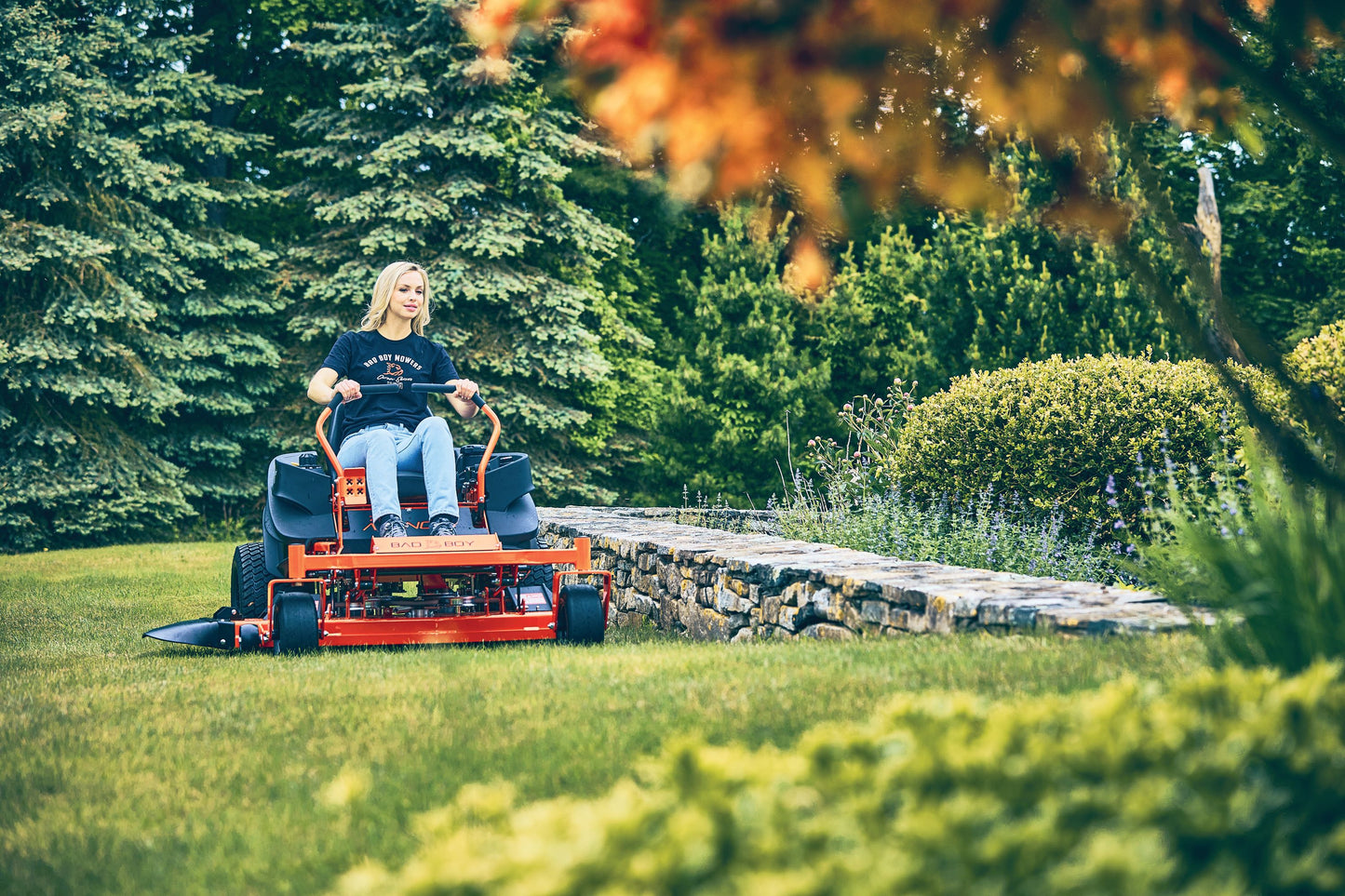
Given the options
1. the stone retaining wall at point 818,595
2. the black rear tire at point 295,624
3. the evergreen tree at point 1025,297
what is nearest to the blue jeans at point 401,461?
the black rear tire at point 295,624

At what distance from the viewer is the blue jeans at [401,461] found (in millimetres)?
6223

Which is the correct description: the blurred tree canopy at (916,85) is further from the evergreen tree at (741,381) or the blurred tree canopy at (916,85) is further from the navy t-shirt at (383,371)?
the evergreen tree at (741,381)

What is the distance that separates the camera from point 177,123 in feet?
58.3


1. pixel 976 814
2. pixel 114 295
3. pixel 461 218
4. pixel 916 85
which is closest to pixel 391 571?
pixel 916 85

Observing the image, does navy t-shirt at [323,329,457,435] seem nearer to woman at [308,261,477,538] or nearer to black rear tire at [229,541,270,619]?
woman at [308,261,477,538]

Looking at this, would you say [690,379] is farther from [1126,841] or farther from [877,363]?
[1126,841]

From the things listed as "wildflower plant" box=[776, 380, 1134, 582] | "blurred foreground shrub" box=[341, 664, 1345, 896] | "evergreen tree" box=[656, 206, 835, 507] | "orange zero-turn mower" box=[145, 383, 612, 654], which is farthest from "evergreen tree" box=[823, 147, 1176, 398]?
"blurred foreground shrub" box=[341, 664, 1345, 896]

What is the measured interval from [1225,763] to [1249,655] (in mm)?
1216

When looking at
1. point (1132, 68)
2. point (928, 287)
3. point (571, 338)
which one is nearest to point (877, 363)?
point (571, 338)

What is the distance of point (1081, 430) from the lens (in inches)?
306

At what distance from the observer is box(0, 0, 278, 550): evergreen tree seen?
1612cm

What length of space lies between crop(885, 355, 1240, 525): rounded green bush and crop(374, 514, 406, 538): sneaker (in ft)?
12.3

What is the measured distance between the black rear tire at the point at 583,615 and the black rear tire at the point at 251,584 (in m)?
1.63

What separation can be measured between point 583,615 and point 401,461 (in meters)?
1.21
